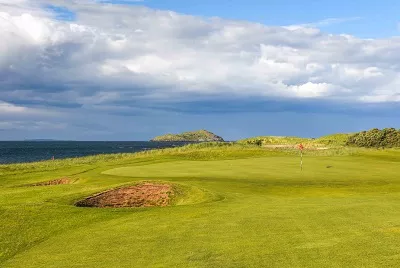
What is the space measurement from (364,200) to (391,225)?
21.7 feet

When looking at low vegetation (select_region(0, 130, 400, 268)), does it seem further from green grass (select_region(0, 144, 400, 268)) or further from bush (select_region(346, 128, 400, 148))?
bush (select_region(346, 128, 400, 148))

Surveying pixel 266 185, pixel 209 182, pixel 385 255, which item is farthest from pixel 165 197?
pixel 385 255

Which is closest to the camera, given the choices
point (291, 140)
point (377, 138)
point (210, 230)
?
point (210, 230)

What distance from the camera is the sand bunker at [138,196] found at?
83.2ft

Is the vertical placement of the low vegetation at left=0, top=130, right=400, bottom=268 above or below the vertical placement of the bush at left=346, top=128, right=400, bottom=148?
below

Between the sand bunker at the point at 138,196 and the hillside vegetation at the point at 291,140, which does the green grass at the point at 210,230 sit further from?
the hillside vegetation at the point at 291,140

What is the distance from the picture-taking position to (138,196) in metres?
26.7

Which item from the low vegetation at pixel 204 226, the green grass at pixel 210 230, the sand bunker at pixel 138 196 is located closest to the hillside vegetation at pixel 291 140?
the low vegetation at pixel 204 226

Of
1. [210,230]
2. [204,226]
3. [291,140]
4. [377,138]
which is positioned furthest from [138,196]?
[291,140]

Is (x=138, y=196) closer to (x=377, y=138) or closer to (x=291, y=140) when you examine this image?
(x=377, y=138)

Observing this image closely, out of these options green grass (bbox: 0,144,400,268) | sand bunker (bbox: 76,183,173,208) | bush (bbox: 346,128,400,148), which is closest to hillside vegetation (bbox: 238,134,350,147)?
bush (bbox: 346,128,400,148)

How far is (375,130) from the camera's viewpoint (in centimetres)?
12888

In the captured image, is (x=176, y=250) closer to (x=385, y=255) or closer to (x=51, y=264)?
(x=51, y=264)

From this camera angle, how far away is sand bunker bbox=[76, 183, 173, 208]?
2536cm
